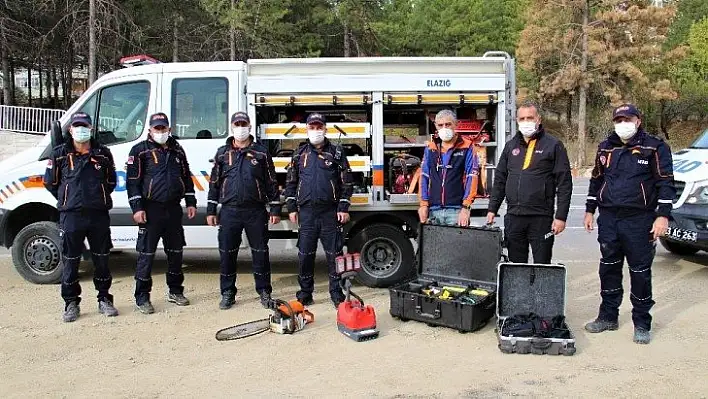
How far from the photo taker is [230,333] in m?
5.68

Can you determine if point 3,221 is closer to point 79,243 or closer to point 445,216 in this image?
point 79,243

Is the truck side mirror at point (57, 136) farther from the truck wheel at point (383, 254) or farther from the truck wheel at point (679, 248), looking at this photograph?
the truck wheel at point (679, 248)

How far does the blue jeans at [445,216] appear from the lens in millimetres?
6520

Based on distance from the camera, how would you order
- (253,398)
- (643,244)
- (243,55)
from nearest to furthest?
1. (253,398)
2. (643,244)
3. (243,55)

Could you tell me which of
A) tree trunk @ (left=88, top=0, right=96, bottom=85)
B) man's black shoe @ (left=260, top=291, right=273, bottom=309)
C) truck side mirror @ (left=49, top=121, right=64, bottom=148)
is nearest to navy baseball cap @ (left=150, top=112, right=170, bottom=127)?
truck side mirror @ (left=49, top=121, right=64, bottom=148)

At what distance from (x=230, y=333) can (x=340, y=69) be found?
3023 millimetres

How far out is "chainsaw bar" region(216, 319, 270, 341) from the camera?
5609 millimetres

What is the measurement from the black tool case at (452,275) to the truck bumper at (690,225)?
2.79 metres

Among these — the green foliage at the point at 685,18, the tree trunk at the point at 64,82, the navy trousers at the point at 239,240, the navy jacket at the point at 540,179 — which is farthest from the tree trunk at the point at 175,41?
the green foliage at the point at 685,18

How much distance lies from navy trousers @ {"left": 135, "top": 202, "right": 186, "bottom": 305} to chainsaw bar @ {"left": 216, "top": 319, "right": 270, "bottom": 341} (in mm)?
1197

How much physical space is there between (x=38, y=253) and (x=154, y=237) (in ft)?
Result: 6.25

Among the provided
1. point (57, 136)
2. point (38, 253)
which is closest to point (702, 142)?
point (57, 136)

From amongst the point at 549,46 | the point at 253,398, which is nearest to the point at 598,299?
the point at 253,398

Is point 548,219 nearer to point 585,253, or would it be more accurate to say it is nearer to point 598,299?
point 598,299
